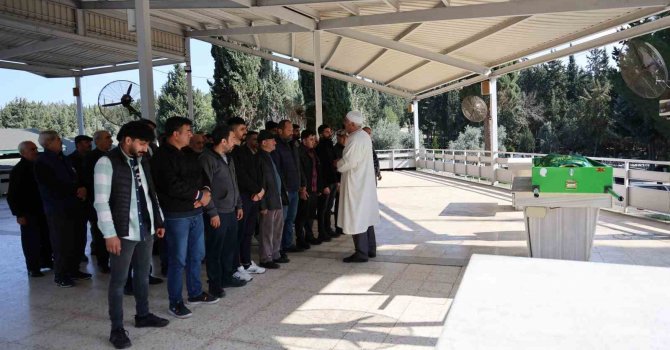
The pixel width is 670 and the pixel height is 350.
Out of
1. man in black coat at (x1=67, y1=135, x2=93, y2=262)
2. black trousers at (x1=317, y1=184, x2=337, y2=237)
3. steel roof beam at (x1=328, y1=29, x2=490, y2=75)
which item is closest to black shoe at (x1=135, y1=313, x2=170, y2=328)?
man in black coat at (x1=67, y1=135, x2=93, y2=262)

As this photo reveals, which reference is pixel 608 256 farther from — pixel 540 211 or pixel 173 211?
pixel 173 211

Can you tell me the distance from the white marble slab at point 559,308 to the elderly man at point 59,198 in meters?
3.76

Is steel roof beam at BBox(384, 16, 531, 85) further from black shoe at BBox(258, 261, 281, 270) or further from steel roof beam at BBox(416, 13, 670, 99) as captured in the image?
black shoe at BBox(258, 261, 281, 270)

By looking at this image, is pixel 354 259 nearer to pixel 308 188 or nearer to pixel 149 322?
pixel 308 188

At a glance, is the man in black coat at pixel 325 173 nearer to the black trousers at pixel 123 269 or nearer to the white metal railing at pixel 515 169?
the white metal railing at pixel 515 169

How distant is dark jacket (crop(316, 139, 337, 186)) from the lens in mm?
5781

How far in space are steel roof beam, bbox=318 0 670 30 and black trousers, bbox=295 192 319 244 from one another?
2.60 metres

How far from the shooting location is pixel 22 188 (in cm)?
447

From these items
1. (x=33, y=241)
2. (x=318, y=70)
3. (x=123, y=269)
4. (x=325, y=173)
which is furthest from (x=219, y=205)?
(x=318, y=70)

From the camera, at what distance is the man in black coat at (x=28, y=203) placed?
444 centimetres

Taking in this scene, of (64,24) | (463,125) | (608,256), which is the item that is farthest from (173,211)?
(463,125)

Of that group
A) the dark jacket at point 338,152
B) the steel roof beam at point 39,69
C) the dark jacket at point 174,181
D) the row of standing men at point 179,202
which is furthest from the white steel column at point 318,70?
the steel roof beam at point 39,69

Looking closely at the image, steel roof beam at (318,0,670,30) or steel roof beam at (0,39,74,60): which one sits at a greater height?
steel roof beam at (0,39,74,60)

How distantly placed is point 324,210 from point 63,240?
283 centimetres
